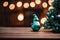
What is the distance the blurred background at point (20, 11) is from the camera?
2209 mm

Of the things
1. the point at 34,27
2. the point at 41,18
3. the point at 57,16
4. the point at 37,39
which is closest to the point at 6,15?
the point at 41,18

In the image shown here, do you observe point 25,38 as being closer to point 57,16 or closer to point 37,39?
point 37,39

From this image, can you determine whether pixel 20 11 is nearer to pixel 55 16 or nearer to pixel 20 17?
pixel 20 17

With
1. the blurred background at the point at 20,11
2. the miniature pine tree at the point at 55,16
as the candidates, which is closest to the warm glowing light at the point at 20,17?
the blurred background at the point at 20,11

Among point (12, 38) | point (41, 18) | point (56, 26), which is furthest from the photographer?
point (41, 18)

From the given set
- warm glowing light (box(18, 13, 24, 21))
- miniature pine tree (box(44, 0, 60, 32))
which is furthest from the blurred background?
miniature pine tree (box(44, 0, 60, 32))

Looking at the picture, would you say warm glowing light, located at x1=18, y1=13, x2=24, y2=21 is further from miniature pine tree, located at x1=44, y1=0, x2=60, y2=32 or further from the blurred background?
miniature pine tree, located at x1=44, y1=0, x2=60, y2=32

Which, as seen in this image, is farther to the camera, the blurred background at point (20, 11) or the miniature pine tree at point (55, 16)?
the blurred background at point (20, 11)

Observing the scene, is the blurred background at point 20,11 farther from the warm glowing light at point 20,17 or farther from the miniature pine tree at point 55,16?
the miniature pine tree at point 55,16

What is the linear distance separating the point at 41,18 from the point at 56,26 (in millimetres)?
646

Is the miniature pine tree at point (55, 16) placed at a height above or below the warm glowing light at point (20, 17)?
above

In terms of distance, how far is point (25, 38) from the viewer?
1.32 m

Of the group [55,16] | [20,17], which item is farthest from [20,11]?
[55,16]

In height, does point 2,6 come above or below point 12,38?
above
